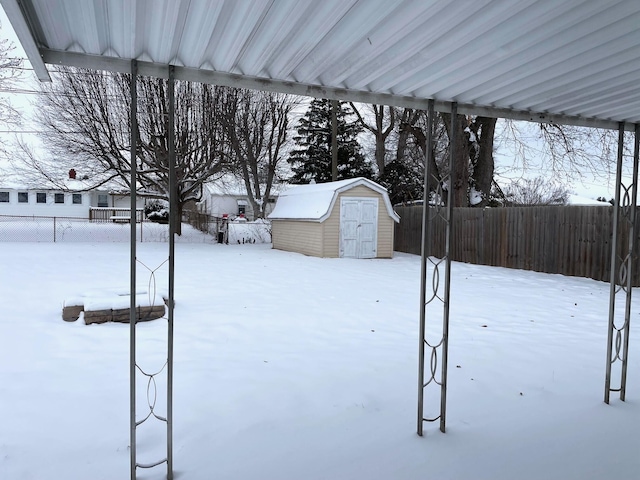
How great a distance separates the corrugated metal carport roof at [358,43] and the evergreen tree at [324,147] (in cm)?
1820

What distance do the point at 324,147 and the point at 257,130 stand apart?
319 centimetres

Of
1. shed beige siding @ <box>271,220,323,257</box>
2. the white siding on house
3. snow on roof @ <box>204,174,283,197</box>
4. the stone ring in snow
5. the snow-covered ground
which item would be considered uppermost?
snow on roof @ <box>204,174,283,197</box>

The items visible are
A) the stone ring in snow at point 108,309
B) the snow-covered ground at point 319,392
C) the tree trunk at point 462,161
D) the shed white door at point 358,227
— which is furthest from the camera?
the tree trunk at point 462,161

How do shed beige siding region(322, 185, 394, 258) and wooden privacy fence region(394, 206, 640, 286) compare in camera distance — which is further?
shed beige siding region(322, 185, 394, 258)

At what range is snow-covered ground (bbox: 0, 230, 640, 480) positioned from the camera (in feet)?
7.89

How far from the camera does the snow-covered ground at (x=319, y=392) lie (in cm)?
240

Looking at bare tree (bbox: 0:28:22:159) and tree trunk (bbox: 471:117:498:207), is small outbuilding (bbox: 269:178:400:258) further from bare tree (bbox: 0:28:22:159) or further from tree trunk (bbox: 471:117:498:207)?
bare tree (bbox: 0:28:22:159)

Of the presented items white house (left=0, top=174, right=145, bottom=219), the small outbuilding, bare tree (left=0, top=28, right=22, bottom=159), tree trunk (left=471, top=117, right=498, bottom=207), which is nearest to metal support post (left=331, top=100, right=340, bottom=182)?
the small outbuilding

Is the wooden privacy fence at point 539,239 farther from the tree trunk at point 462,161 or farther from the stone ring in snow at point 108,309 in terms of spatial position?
the stone ring in snow at point 108,309

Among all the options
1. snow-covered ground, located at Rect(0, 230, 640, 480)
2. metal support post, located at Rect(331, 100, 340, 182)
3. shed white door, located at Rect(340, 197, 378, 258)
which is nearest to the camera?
snow-covered ground, located at Rect(0, 230, 640, 480)

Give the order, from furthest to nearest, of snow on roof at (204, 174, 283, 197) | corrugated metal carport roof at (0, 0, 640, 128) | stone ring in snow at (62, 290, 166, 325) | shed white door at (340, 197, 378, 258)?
snow on roof at (204, 174, 283, 197)
shed white door at (340, 197, 378, 258)
stone ring in snow at (62, 290, 166, 325)
corrugated metal carport roof at (0, 0, 640, 128)

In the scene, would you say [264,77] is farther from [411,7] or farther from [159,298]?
[159,298]

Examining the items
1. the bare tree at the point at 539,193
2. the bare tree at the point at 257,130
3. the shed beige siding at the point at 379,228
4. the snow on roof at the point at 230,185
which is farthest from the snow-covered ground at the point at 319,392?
the bare tree at the point at 539,193

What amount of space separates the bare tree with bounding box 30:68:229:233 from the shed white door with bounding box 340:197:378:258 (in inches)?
265
